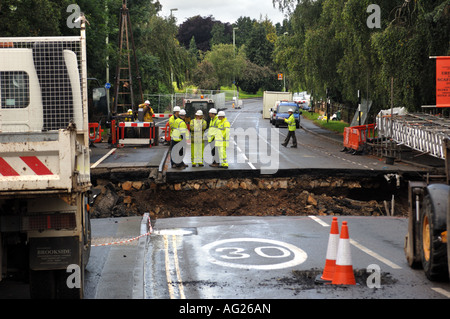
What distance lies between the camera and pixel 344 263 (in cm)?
795

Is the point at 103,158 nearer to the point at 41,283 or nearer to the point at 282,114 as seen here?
the point at 41,283

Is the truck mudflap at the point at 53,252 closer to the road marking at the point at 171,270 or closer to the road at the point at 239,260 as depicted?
the road at the point at 239,260

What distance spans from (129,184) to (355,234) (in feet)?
29.9

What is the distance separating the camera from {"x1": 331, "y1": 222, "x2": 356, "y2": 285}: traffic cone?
311 inches

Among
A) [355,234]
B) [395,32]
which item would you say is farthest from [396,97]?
[355,234]

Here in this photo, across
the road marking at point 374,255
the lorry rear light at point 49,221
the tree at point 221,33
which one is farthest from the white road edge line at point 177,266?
the tree at point 221,33

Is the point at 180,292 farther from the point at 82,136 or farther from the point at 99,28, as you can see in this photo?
the point at 99,28

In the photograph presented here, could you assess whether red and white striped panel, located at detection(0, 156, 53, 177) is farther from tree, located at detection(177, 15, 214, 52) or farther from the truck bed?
tree, located at detection(177, 15, 214, 52)

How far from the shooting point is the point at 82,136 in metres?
8.16

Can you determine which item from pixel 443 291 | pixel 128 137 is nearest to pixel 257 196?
pixel 128 137

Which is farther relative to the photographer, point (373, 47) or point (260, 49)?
point (260, 49)

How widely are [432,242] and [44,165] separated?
470cm

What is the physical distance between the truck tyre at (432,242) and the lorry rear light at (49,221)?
4334 millimetres

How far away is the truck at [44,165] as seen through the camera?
6.36 metres
